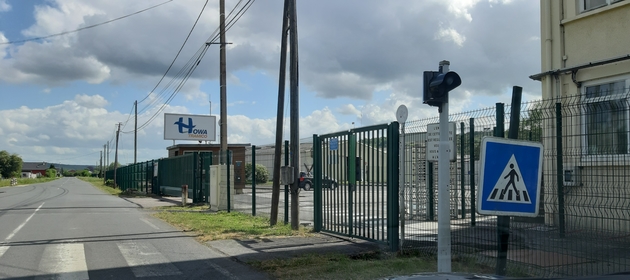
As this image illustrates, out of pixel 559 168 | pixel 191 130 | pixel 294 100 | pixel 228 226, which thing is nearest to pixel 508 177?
pixel 559 168

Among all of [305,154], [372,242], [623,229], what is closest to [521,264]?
[623,229]

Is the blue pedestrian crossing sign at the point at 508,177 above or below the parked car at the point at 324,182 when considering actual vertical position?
above

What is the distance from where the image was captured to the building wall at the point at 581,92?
6.06 metres

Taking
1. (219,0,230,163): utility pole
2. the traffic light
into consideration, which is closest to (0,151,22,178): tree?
(219,0,230,163): utility pole

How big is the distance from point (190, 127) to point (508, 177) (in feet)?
140

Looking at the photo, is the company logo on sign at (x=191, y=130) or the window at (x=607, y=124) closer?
the window at (x=607, y=124)

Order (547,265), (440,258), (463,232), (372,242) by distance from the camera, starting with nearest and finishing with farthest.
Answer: (440,258) → (547,265) → (463,232) → (372,242)

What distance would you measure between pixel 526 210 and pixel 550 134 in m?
2.46

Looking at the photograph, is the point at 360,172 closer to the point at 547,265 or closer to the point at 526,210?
the point at 547,265

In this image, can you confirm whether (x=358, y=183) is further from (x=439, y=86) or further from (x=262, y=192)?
(x=262, y=192)

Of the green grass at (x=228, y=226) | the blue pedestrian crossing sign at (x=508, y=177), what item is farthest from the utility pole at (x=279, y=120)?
the blue pedestrian crossing sign at (x=508, y=177)

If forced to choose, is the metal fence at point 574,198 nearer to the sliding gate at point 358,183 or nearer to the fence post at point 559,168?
the fence post at point 559,168

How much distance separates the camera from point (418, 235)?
8.76 meters

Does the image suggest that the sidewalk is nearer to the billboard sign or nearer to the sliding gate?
the sliding gate
